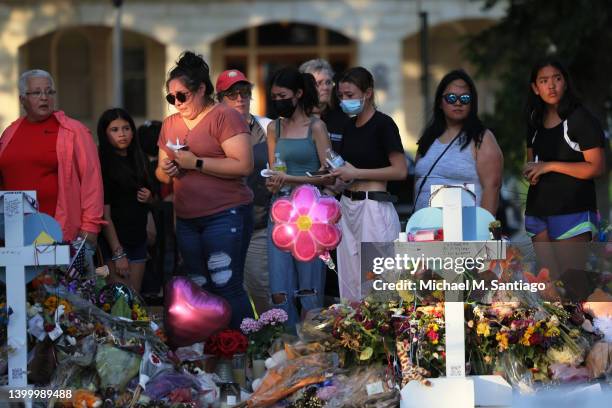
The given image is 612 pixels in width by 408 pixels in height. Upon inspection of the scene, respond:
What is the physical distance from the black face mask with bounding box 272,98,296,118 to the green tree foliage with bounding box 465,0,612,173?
7135mm

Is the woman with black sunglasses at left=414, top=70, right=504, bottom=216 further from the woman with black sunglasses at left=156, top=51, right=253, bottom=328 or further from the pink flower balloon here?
the woman with black sunglasses at left=156, top=51, right=253, bottom=328

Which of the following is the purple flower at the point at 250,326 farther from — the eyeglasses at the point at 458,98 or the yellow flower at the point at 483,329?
the eyeglasses at the point at 458,98

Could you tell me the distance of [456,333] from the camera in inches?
235

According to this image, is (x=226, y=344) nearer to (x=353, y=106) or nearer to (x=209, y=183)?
(x=209, y=183)

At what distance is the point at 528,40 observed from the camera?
48.8 feet

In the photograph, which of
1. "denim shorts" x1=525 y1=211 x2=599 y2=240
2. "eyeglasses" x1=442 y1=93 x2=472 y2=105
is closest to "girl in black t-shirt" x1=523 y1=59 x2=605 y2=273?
"denim shorts" x1=525 y1=211 x2=599 y2=240

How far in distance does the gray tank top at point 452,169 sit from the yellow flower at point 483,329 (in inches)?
46.3

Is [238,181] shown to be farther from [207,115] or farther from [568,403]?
[568,403]

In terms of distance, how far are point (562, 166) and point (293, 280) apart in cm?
173

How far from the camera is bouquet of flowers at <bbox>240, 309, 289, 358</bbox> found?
22.1 ft

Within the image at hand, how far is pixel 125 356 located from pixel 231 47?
1968 cm

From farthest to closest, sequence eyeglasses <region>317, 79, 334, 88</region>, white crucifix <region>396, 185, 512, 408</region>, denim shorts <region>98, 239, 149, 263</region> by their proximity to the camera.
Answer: eyeglasses <region>317, 79, 334, 88</region> < denim shorts <region>98, 239, 149, 263</region> < white crucifix <region>396, 185, 512, 408</region>

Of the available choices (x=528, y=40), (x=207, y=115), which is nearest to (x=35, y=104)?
(x=207, y=115)

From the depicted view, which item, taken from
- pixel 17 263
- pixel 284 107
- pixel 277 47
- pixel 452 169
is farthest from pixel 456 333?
pixel 277 47
